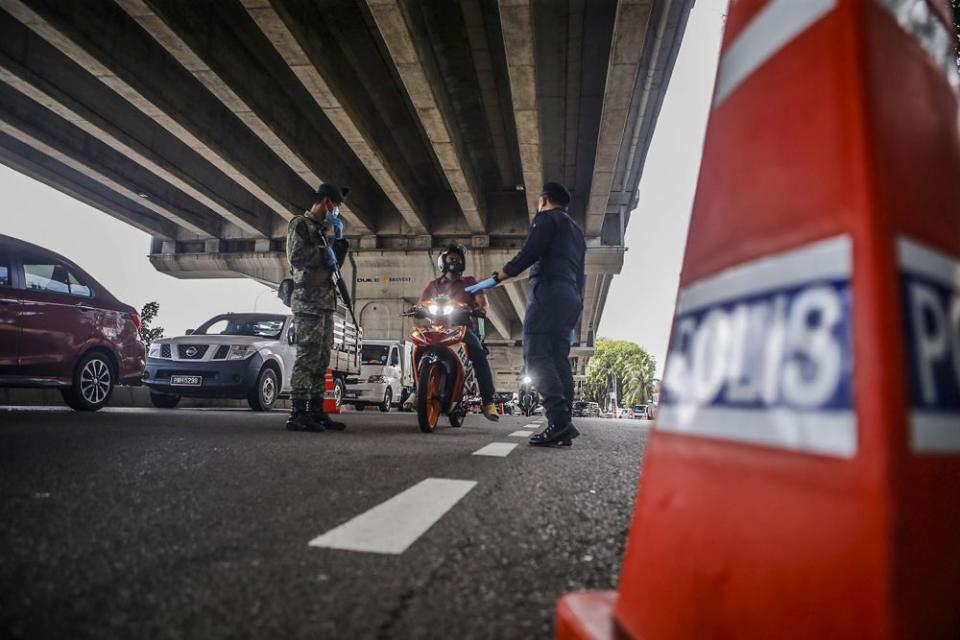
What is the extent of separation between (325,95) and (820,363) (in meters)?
12.0

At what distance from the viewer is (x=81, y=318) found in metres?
7.18

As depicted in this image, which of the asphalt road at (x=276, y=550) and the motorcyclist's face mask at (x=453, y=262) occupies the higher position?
the motorcyclist's face mask at (x=453, y=262)

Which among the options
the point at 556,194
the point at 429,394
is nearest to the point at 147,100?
the point at 429,394

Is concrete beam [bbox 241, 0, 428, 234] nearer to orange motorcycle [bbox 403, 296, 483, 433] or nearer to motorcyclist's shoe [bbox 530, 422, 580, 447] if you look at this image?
orange motorcycle [bbox 403, 296, 483, 433]

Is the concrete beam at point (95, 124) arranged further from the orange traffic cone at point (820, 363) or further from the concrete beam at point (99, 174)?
the orange traffic cone at point (820, 363)

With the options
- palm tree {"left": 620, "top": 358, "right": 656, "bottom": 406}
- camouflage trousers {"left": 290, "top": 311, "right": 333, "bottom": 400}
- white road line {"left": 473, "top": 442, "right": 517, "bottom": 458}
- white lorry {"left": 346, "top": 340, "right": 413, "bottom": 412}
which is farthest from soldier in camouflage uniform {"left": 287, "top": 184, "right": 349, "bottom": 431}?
palm tree {"left": 620, "top": 358, "right": 656, "bottom": 406}

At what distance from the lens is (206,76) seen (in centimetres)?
1064

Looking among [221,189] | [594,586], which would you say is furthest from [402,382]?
[594,586]

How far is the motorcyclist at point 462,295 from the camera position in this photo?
21.2 ft

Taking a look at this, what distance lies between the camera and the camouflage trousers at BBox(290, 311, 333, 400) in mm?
5746

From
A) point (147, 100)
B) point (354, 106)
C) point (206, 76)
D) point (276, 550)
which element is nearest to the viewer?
point (276, 550)

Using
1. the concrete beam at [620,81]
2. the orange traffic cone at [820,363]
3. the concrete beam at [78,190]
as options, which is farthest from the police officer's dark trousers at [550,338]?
the concrete beam at [78,190]

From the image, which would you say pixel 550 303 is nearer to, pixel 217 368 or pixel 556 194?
pixel 556 194

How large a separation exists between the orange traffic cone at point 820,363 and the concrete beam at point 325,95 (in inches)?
386
